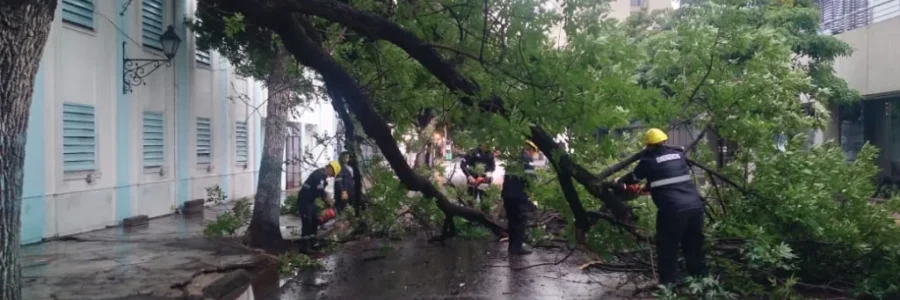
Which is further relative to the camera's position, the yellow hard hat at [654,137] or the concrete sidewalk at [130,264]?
the concrete sidewalk at [130,264]

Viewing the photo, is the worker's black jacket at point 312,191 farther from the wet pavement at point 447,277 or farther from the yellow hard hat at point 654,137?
the yellow hard hat at point 654,137

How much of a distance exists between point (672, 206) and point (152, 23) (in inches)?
442

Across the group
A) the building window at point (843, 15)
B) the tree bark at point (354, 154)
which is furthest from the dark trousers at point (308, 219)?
the building window at point (843, 15)

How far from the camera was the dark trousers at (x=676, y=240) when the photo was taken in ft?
23.5

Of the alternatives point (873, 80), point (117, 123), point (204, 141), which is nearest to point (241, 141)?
point (204, 141)

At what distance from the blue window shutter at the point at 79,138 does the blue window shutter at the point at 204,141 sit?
4641 mm

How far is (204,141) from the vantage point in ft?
59.4

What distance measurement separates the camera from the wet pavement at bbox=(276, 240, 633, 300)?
826cm

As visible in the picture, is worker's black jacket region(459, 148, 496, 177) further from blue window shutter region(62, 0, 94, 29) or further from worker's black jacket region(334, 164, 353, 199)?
blue window shutter region(62, 0, 94, 29)

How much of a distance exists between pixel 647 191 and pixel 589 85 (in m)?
2.10

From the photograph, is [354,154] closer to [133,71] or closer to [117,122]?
[117,122]

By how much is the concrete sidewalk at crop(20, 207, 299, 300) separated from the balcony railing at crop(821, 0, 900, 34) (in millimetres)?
13309

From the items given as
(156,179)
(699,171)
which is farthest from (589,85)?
(156,179)

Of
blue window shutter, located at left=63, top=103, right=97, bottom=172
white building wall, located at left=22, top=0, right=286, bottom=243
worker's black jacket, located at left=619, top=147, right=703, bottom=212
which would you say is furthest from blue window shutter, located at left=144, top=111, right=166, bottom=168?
worker's black jacket, located at left=619, top=147, right=703, bottom=212
